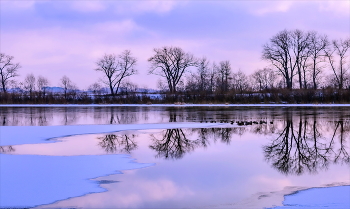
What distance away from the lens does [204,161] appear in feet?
36.6

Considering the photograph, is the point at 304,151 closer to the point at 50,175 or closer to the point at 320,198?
the point at 320,198

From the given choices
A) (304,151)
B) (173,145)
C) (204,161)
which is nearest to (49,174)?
→ (204,161)

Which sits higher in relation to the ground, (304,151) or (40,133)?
(40,133)

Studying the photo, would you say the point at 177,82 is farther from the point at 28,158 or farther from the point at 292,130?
the point at 28,158

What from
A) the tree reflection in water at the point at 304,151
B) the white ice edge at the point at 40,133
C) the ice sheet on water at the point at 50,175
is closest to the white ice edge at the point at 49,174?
the ice sheet on water at the point at 50,175

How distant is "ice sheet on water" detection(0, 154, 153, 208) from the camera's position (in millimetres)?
7293

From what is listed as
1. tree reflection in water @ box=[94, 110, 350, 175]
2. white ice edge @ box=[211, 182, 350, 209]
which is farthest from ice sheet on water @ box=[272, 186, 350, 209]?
tree reflection in water @ box=[94, 110, 350, 175]

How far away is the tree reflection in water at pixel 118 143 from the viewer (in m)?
13.3

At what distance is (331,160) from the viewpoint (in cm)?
1118

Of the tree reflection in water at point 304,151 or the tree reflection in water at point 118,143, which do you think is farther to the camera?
the tree reflection in water at point 118,143

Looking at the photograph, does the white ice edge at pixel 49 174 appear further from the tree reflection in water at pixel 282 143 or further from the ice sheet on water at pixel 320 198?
the ice sheet on water at pixel 320 198

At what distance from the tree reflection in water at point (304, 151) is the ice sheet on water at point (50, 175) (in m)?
4.32

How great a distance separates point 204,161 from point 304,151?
400cm

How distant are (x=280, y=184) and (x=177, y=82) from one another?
72.8 meters
